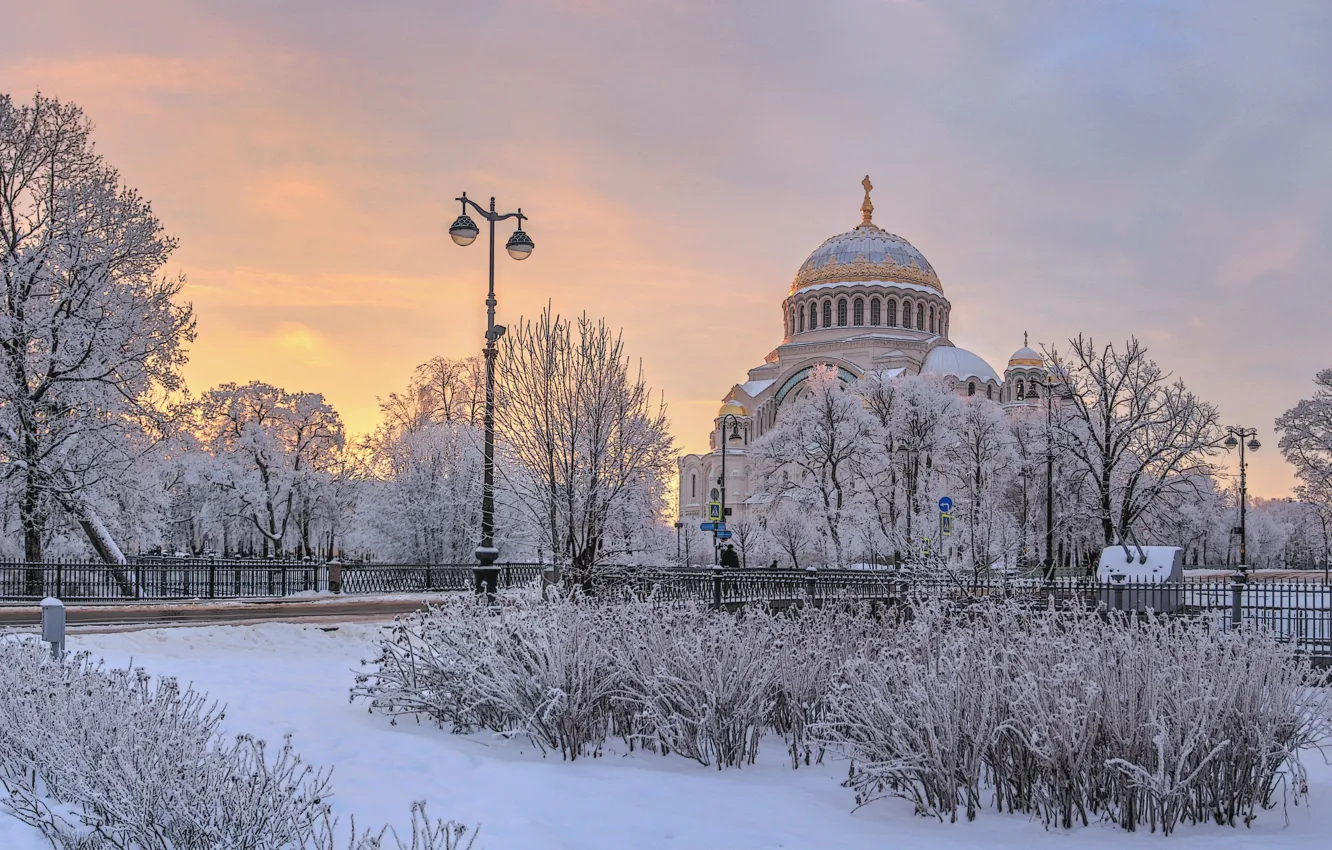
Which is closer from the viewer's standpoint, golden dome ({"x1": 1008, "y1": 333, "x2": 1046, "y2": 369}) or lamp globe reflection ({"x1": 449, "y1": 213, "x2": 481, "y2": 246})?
lamp globe reflection ({"x1": 449, "y1": 213, "x2": 481, "y2": 246})

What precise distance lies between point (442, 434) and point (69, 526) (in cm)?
1844

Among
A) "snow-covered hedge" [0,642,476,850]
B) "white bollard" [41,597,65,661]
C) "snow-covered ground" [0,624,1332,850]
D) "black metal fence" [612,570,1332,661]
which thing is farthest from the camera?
"black metal fence" [612,570,1332,661]

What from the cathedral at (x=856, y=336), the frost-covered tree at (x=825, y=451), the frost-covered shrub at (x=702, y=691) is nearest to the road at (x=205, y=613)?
the frost-covered shrub at (x=702, y=691)

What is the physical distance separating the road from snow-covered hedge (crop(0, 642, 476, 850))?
913 centimetres

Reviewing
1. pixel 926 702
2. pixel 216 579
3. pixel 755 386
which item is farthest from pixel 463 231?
pixel 755 386

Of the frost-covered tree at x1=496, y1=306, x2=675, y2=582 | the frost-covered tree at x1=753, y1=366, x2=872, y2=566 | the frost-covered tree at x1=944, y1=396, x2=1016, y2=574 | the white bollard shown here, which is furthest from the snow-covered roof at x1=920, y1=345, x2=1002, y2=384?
the white bollard

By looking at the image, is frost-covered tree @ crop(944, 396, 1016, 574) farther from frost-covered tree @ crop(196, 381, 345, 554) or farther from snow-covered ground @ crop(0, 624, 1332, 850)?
snow-covered ground @ crop(0, 624, 1332, 850)

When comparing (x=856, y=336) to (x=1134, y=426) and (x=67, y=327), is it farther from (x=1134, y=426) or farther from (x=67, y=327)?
(x=67, y=327)

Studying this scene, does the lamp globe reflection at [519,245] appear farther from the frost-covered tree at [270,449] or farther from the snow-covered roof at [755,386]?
the snow-covered roof at [755,386]

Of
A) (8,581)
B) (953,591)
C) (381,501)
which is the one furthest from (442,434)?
(953,591)

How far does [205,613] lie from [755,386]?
2560 inches

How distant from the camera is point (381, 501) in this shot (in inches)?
1638

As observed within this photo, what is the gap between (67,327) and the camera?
74.0 feet

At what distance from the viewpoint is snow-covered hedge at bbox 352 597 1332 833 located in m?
7.14
